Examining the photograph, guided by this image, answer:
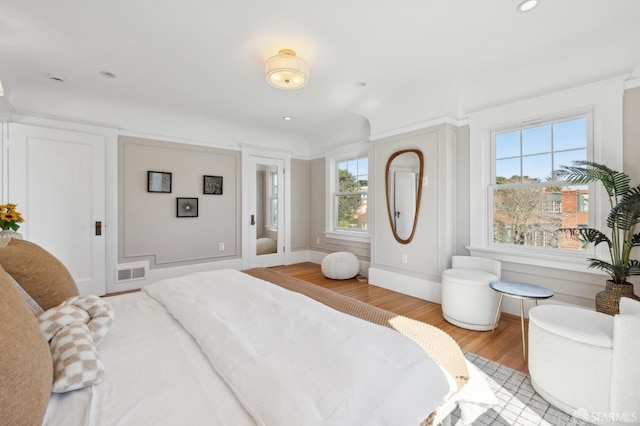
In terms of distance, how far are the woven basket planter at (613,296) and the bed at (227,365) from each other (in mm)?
1659

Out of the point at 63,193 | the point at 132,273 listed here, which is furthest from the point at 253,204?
the point at 63,193

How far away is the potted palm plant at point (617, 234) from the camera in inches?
82.6

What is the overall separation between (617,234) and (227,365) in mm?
3025

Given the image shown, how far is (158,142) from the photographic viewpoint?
13.5 ft

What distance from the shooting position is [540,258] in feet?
9.11

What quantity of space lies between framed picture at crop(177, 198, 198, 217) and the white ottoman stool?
3661 mm

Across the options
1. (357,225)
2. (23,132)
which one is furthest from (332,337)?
(23,132)

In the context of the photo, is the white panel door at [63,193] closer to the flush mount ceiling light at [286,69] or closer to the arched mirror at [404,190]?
the flush mount ceiling light at [286,69]

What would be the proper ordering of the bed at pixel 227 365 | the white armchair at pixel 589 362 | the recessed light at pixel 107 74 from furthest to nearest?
the recessed light at pixel 107 74
the white armchair at pixel 589 362
the bed at pixel 227 365

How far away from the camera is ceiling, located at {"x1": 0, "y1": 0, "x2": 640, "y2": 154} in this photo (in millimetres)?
2064

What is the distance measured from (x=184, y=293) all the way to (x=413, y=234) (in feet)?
9.30

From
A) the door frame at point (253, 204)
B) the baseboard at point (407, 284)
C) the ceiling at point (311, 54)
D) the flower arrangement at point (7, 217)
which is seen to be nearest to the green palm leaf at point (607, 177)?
the ceiling at point (311, 54)

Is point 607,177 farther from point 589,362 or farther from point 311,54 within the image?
point 311,54

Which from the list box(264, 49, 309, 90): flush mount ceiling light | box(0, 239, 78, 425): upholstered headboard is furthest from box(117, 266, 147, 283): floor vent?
box(0, 239, 78, 425): upholstered headboard
